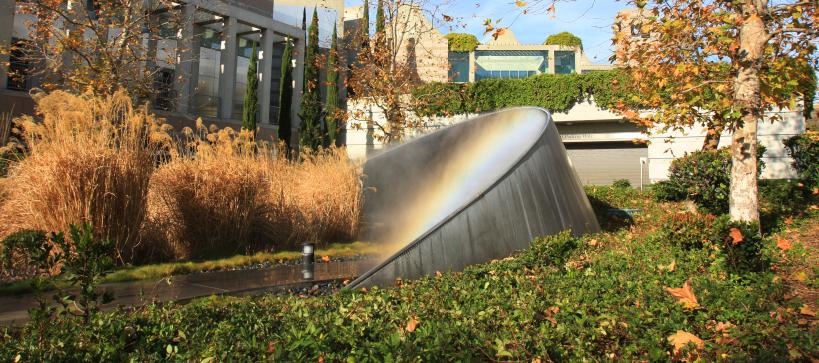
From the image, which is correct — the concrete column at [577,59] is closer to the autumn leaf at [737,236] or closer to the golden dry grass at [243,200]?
the golden dry grass at [243,200]

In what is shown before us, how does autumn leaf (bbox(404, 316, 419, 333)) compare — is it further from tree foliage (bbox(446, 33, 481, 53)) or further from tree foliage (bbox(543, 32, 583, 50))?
tree foliage (bbox(543, 32, 583, 50))

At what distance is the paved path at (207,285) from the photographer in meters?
4.48

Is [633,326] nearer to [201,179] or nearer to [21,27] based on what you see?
[201,179]

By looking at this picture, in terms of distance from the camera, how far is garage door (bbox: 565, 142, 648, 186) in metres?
23.6

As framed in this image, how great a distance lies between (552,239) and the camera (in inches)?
212

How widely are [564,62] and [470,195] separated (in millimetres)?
32452

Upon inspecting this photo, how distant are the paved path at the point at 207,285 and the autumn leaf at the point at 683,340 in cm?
330

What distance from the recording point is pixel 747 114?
20.5 feet

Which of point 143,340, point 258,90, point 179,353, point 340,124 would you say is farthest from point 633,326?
point 258,90

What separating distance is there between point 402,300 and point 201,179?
187 inches

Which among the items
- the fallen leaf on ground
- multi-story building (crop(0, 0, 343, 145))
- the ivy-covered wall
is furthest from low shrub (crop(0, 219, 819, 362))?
multi-story building (crop(0, 0, 343, 145))

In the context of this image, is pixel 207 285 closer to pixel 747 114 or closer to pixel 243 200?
pixel 243 200

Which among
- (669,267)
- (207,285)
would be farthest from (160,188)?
(669,267)

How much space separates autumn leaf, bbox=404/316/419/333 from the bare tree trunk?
15.4 feet
